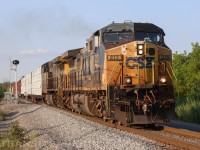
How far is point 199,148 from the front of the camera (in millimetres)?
9781

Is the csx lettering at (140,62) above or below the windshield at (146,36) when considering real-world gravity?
below

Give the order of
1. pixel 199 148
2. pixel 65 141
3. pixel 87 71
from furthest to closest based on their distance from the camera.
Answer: pixel 87 71, pixel 65 141, pixel 199 148

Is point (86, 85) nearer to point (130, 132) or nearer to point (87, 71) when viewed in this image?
point (87, 71)

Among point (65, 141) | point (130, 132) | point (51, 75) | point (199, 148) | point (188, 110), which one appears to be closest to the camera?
point (199, 148)

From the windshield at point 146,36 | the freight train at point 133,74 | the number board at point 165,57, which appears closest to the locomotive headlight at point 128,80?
the freight train at point 133,74

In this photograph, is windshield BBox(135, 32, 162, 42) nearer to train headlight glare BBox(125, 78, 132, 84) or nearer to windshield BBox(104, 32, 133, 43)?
windshield BBox(104, 32, 133, 43)

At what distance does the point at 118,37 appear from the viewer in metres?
15.3

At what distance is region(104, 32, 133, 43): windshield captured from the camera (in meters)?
15.1

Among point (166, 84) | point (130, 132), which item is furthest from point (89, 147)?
point (166, 84)

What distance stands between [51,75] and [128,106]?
71.2 feet

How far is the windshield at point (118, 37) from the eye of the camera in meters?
15.1

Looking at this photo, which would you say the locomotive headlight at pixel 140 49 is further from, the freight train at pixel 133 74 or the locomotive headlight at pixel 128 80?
the locomotive headlight at pixel 128 80

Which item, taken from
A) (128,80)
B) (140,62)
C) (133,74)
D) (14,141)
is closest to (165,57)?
(140,62)

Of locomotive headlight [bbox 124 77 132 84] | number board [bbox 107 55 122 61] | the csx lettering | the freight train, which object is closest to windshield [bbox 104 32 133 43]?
the freight train
